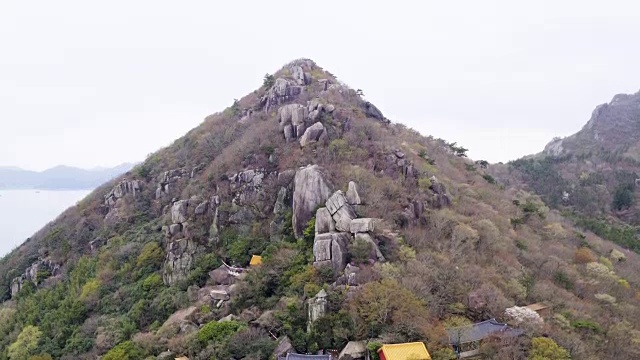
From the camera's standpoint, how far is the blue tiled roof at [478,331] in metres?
18.8

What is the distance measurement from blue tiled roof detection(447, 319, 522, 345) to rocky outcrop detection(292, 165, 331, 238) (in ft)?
35.7

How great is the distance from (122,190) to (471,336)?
37611mm

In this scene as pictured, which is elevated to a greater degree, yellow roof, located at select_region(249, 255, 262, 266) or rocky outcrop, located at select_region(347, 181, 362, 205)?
rocky outcrop, located at select_region(347, 181, 362, 205)

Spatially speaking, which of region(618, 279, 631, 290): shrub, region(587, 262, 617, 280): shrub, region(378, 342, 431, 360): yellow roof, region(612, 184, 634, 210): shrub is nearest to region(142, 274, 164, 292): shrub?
region(378, 342, 431, 360): yellow roof

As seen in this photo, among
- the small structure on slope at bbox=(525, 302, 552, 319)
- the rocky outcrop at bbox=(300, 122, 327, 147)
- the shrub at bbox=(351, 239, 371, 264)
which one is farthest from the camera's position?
the rocky outcrop at bbox=(300, 122, 327, 147)

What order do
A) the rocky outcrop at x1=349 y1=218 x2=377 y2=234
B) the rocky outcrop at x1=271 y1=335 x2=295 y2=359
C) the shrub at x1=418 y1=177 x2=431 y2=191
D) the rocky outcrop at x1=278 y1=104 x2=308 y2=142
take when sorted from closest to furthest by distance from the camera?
the rocky outcrop at x1=271 y1=335 x2=295 y2=359
the rocky outcrop at x1=349 y1=218 x2=377 y2=234
the shrub at x1=418 y1=177 x2=431 y2=191
the rocky outcrop at x1=278 y1=104 x2=308 y2=142

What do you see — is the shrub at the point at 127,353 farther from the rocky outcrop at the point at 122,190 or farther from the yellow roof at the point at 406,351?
the rocky outcrop at the point at 122,190

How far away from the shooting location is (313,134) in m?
33.5

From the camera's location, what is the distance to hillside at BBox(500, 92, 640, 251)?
59.4m

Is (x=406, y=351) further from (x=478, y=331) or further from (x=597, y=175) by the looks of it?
(x=597, y=175)

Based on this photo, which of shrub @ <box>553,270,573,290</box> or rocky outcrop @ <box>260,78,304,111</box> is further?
rocky outcrop @ <box>260,78,304,111</box>

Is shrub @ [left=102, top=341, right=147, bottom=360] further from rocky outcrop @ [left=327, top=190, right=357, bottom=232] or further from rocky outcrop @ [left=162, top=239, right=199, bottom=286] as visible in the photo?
rocky outcrop @ [left=327, top=190, right=357, bottom=232]

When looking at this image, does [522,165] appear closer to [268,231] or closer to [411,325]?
[268,231]

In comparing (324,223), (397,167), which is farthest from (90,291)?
(397,167)
